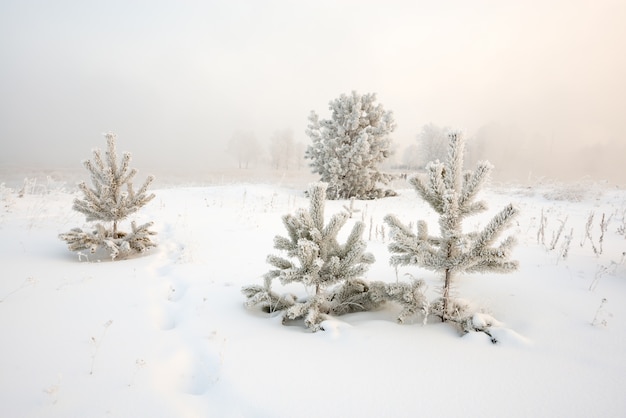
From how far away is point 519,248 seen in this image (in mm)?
5516

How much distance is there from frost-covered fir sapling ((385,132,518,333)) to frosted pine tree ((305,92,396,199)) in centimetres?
1181

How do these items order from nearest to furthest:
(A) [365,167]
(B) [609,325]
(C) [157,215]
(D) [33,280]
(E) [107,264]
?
(B) [609,325]
(D) [33,280]
(E) [107,264]
(C) [157,215]
(A) [365,167]

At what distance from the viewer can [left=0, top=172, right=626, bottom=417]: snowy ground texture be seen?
1.86 metres

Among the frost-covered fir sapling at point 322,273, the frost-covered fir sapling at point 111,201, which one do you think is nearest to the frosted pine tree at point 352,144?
the frost-covered fir sapling at point 111,201

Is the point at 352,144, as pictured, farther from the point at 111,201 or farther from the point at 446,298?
the point at 446,298

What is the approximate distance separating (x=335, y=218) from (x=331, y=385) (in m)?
1.40

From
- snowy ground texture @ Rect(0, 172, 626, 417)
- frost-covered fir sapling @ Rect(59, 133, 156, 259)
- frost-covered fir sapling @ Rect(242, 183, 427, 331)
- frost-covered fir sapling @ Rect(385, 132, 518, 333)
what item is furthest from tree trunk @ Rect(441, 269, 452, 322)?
frost-covered fir sapling @ Rect(59, 133, 156, 259)

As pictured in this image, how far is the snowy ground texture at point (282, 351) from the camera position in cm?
186

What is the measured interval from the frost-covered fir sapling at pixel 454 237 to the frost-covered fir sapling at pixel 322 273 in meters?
0.28

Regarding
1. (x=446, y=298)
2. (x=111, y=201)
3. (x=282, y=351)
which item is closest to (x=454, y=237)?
(x=446, y=298)

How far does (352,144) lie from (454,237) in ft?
41.5

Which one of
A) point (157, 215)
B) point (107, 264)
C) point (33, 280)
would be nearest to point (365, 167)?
point (157, 215)

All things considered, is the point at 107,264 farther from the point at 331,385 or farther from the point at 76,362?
the point at 331,385

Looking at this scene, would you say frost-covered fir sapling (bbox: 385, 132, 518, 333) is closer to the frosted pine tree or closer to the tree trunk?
the tree trunk
